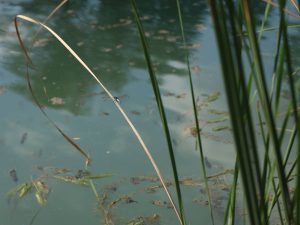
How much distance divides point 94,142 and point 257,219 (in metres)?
1.56

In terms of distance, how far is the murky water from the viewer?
5.06ft

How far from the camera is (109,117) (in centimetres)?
199

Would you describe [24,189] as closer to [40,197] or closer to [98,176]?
[40,197]

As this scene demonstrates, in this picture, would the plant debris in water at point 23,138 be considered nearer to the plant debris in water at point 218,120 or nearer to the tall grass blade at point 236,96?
the plant debris in water at point 218,120

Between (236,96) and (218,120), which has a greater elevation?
(236,96)

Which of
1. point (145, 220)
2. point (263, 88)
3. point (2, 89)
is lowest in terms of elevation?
point (145, 220)

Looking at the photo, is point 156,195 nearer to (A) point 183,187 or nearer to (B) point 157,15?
(A) point 183,187

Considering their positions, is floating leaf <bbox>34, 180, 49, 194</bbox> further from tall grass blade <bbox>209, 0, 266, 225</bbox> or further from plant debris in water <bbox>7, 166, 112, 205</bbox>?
tall grass blade <bbox>209, 0, 266, 225</bbox>

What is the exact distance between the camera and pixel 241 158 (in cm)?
29

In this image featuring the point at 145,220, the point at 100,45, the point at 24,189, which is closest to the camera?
the point at 145,220

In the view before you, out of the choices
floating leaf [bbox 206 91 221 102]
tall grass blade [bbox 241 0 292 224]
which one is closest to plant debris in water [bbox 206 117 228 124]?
floating leaf [bbox 206 91 221 102]

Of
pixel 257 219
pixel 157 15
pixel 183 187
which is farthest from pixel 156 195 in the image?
pixel 157 15

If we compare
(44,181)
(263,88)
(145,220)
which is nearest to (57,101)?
(44,181)

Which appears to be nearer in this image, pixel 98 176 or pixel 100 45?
pixel 98 176
